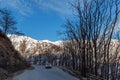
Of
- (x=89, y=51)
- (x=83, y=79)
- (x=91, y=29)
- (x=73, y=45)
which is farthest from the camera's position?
(x=73, y=45)

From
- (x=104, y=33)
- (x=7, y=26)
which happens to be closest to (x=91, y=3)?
(x=104, y=33)

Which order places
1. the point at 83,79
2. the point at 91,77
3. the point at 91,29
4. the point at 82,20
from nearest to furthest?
the point at 91,77 → the point at 83,79 → the point at 91,29 → the point at 82,20

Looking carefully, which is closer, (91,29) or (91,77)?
(91,77)

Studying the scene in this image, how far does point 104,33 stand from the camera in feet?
114

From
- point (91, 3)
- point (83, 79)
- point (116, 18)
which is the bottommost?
point (83, 79)

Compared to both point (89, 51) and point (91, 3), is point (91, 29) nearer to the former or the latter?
point (91, 3)

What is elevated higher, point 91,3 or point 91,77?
point 91,3

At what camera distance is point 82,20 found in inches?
1479

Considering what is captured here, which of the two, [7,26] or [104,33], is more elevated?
[7,26]

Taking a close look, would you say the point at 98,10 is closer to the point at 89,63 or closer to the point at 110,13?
the point at 110,13

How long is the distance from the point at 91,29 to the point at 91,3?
3.06 metres

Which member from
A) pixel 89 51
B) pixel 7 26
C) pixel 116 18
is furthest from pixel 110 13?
pixel 7 26

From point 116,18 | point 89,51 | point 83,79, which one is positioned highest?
point 116,18

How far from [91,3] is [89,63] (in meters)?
10.5
